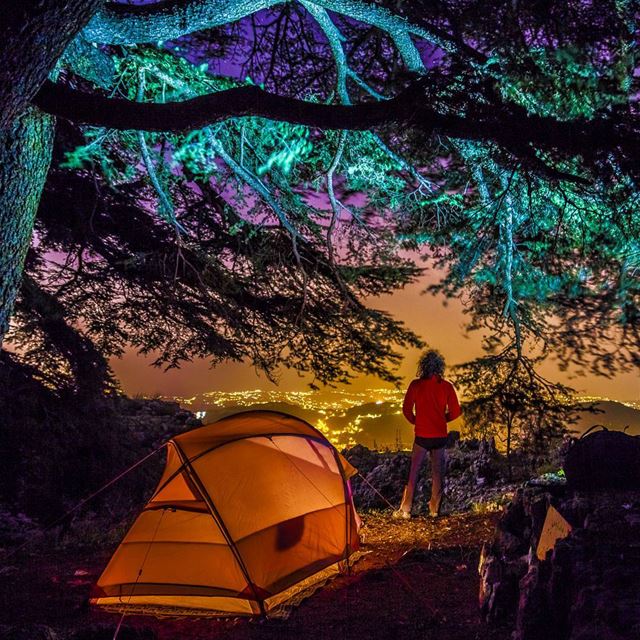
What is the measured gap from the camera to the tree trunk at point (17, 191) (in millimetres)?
2910

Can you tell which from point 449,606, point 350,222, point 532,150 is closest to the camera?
point 532,150

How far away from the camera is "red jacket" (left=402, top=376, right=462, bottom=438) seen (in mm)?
5812

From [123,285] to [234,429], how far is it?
3.34m

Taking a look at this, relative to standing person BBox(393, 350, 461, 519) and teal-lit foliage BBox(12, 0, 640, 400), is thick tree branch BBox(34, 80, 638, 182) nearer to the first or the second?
teal-lit foliage BBox(12, 0, 640, 400)

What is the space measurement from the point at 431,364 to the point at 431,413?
23.9 inches

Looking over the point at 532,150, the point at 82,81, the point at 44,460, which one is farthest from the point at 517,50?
the point at 44,460

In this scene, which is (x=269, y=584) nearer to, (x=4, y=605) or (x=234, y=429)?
(x=234, y=429)

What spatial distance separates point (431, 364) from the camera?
6000 mm

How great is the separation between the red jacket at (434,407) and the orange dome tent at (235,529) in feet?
4.29

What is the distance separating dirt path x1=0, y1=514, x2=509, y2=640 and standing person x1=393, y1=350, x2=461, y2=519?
0.86 m

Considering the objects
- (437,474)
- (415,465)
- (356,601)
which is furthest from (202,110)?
(437,474)

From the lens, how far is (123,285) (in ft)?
23.1

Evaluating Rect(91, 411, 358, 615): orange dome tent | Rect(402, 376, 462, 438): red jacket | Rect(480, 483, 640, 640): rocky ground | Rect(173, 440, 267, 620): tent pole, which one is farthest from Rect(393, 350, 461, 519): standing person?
Rect(173, 440, 267, 620): tent pole

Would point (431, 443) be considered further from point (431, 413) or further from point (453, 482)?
point (453, 482)
